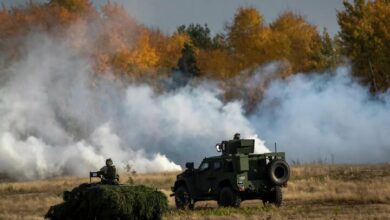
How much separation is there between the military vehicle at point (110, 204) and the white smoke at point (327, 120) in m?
31.2

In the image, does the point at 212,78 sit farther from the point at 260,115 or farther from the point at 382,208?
the point at 382,208

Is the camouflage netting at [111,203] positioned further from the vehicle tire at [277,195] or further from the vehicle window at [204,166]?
the vehicle window at [204,166]

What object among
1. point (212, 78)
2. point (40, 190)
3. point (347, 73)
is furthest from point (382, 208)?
point (212, 78)

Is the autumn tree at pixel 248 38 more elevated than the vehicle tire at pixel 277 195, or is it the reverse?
the autumn tree at pixel 248 38

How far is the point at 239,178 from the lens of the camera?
30.5 metres

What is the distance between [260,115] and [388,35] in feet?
37.2

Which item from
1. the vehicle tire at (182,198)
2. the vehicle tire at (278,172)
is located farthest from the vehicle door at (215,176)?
the vehicle tire at (278,172)

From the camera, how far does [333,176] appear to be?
42.0 meters

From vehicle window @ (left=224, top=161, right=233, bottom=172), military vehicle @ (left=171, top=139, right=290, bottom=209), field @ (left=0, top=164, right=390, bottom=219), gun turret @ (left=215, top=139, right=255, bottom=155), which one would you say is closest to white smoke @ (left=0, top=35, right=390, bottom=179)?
field @ (left=0, top=164, right=390, bottom=219)

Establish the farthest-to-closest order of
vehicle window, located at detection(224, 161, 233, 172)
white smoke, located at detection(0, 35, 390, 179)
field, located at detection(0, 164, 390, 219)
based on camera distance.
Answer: white smoke, located at detection(0, 35, 390, 179), vehicle window, located at detection(224, 161, 233, 172), field, located at detection(0, 164, 390, 219)

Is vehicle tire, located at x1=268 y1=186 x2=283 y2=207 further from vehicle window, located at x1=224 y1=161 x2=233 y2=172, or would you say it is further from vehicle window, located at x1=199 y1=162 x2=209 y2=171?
vehicle window, located at x1=199 y1=162 x2=209 y2=171

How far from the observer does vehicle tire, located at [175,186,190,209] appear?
32.7m

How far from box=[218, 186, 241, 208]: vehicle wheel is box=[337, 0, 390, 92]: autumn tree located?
2712cm

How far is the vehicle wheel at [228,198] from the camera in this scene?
30.5 meters
